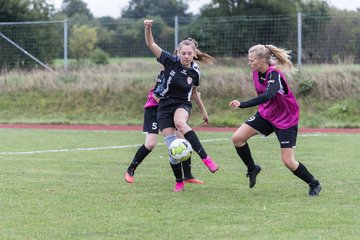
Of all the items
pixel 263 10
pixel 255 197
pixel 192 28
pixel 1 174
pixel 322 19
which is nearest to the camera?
pixel 255 197

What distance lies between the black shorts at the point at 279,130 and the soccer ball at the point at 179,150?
761 mm

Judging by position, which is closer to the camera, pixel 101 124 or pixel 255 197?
pixel 255 197

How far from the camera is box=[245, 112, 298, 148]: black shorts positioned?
7.33m

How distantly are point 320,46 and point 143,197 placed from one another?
16.1 metres

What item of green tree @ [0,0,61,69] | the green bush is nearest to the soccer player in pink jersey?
the green bush

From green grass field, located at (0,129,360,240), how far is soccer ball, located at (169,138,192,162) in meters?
0.41

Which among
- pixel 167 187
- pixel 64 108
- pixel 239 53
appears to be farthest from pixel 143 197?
pixel 239 53

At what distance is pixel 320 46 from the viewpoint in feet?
73.2

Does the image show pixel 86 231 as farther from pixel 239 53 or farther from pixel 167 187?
pixel 239 53

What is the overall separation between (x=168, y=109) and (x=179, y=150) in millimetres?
585

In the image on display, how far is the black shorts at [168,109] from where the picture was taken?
8.05m

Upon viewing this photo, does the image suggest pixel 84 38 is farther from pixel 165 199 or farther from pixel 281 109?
pixel 165 199

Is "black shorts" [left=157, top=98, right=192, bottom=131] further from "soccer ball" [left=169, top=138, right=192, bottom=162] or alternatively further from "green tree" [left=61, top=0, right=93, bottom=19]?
"green tree" [left=61, top=0, right=93, bottom=19]

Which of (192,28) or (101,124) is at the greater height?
(192,28)
